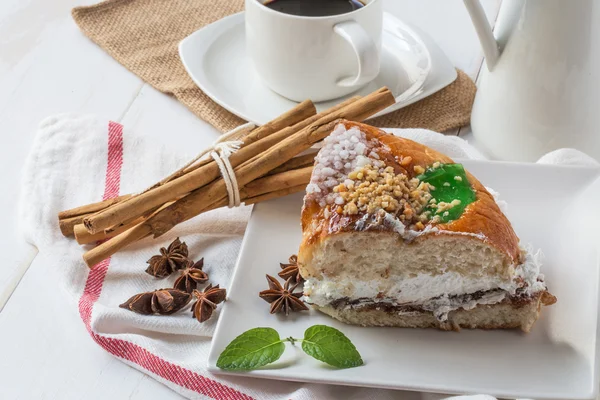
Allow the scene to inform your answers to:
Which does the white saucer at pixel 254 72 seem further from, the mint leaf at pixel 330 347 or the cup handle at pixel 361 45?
the mint leaf at pixel 330 347

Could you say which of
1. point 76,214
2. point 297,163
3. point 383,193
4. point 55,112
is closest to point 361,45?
point 297,163

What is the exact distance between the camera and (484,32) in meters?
1.96

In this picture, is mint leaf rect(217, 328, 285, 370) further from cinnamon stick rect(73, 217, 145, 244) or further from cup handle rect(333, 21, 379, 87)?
cup handle rect(333, 21, 379, 87)

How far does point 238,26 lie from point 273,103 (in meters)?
0.43

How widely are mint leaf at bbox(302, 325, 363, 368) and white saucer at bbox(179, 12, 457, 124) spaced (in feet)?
2.67

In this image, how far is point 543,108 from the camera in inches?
77.4

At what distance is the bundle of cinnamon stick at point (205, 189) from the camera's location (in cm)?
188

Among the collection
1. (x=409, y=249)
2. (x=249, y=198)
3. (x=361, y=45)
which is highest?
(x=361, y=45)

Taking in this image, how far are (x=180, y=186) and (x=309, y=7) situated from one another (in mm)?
707

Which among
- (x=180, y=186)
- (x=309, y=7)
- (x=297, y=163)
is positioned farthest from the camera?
(x=309, y=7)

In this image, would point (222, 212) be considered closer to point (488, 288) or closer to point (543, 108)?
point (488, 288)

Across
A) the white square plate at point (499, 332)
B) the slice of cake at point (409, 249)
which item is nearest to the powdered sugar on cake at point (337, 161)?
the slice of cake at point (409, 249)

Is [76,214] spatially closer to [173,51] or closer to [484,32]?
[173,51]

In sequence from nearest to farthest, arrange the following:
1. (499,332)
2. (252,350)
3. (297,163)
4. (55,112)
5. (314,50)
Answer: (252,350)
(499,332)
(297,163)
(314,50)
(55,112)
